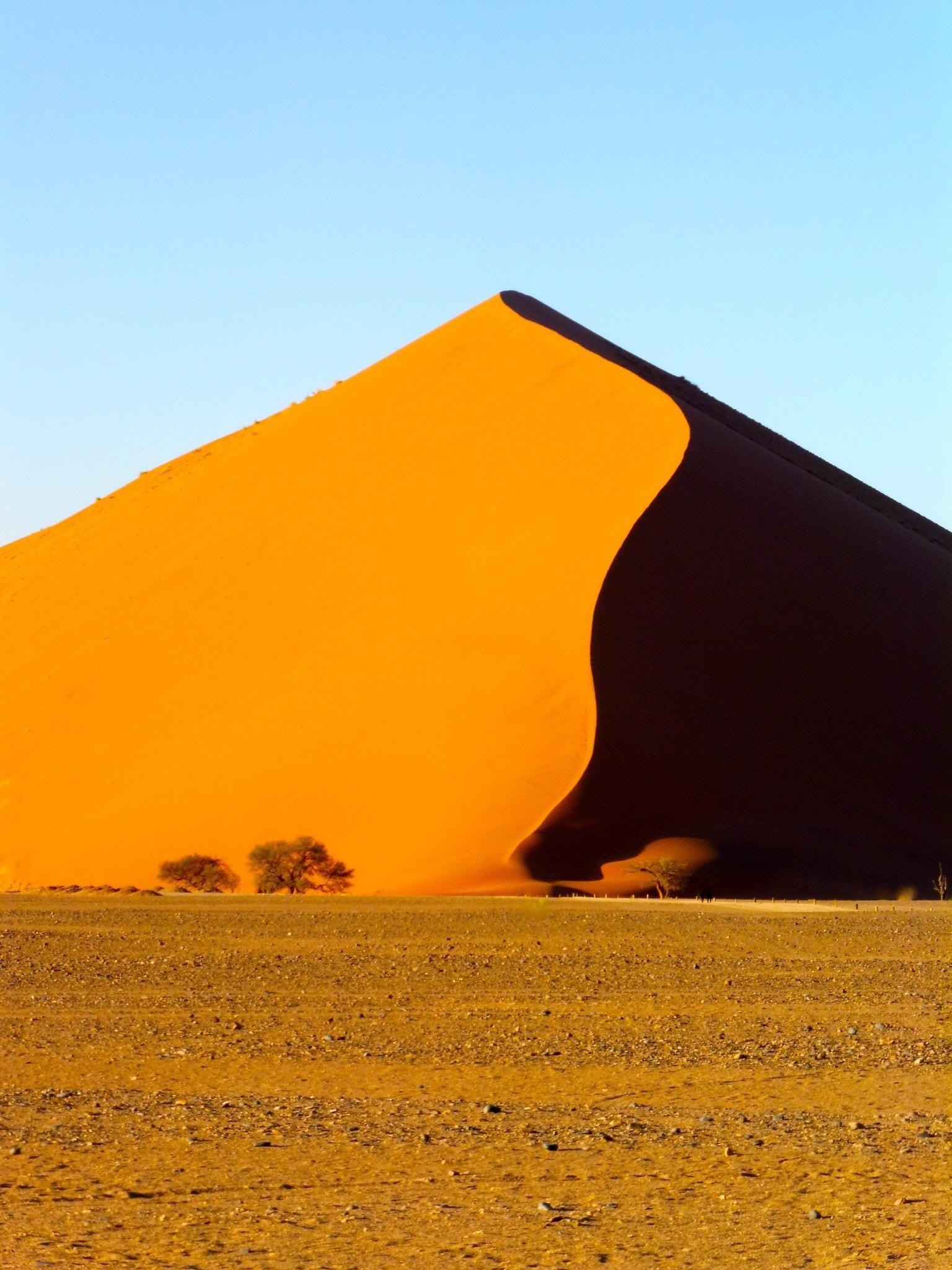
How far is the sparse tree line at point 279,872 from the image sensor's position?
20.1m

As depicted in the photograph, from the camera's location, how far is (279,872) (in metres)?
20.2

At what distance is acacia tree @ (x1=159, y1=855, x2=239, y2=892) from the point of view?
20.7 metres

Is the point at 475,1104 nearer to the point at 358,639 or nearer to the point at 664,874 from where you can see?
the point at 664,874

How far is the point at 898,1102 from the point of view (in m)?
7.22

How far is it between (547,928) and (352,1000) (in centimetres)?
486

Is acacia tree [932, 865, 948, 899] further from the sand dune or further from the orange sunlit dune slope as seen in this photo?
the orange sunlit dune slope

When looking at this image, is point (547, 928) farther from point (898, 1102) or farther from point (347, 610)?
point (347, 610)

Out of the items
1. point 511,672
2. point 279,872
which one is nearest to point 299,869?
point 279,872

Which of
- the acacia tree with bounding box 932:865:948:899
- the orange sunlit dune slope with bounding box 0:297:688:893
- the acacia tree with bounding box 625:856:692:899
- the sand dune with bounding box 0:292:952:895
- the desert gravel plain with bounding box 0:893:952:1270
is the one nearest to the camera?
the desert gravel plain with bounding box 0:893:952:1270

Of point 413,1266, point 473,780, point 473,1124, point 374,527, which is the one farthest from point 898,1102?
point 374,527

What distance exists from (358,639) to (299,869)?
5685mm

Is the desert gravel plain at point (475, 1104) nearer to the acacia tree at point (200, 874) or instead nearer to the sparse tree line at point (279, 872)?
the sparse tree line at point (279, 872)

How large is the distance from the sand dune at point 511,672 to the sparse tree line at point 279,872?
340 mm

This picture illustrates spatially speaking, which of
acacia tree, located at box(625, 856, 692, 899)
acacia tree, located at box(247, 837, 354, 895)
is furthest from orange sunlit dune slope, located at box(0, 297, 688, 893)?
acacia tree, located at box(625, 856, 692, 899)
